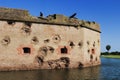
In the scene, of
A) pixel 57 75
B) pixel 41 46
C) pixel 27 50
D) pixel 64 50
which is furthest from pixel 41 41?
pixel 57 75

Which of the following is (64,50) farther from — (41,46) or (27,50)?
(27,50)

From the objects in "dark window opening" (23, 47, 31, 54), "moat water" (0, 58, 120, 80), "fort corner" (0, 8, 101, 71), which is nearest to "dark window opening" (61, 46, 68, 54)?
"fort corner" (0, 8, 101, 71)

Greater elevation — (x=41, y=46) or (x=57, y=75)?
(x=41, y=46)

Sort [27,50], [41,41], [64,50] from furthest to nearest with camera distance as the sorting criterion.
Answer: [64,50] < [41,41] < [27,50]

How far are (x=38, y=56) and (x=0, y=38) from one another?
11.5 feet

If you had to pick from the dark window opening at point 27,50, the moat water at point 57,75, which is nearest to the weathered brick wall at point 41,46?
the dark window opening at point 27,50

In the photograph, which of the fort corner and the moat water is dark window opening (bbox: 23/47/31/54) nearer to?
the fort corner

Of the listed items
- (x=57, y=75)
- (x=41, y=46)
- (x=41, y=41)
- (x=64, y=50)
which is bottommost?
(x=57, y=75)

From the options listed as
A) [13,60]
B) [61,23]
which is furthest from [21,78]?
[61,23]

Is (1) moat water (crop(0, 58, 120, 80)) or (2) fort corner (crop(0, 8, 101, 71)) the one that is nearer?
(1) moat water (crop(0, 58, 120, 80))

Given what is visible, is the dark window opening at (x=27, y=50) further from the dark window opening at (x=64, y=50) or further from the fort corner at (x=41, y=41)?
the dark window opening at (x=64, y=50)

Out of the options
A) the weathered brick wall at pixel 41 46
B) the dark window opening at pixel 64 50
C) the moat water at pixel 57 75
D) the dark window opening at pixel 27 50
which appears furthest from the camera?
the dark window opening at pixel 64 50

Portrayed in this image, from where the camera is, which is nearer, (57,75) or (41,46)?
(57,75)

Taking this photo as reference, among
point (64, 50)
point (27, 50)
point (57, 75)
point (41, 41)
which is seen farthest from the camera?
point (64, 50)
